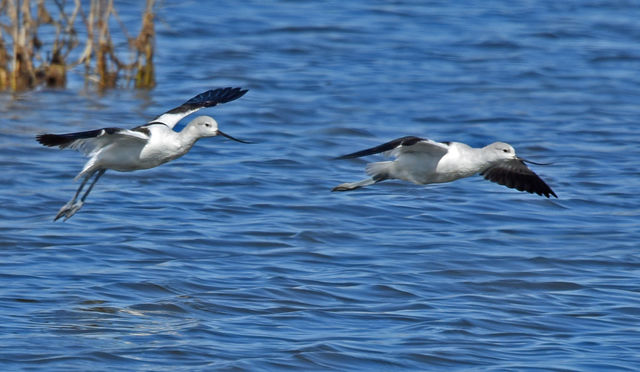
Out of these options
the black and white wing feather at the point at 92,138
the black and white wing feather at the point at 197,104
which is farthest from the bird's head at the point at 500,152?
the black and white wing feather at the point at 92,138

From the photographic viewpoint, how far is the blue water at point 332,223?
8.76 m

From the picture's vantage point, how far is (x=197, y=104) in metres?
10.3

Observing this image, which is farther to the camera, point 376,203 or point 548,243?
point 376,203

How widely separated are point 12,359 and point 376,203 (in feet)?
17.9

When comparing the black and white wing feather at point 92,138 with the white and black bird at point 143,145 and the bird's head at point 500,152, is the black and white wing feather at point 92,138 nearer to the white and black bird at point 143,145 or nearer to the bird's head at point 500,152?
the white and black bird at point 143,145

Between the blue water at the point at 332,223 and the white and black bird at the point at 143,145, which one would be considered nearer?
the blue water at the point at 332,223

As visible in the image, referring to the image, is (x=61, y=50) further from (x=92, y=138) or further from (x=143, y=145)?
(x=143, y=145)

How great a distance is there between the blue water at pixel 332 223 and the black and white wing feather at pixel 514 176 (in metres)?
1.01

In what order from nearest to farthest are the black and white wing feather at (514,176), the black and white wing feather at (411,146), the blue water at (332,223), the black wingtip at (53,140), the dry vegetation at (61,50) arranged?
the black wingtip at (53,140), the black and white wing feather at (411,146), the blue water at (332,223), the black and white wing feather at (514,176), the dry vegetation at (61,50)

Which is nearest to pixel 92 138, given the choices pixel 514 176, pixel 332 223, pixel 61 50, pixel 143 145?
pixel 143 145

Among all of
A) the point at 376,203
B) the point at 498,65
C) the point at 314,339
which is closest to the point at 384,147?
the point at 314,339

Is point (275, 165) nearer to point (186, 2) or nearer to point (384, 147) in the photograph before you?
point (384, 147)

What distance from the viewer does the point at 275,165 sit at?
1421 cm

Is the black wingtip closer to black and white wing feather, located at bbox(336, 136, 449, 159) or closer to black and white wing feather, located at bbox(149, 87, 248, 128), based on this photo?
black and white wing feather, located at bbox(149, 87, 248, 128)
